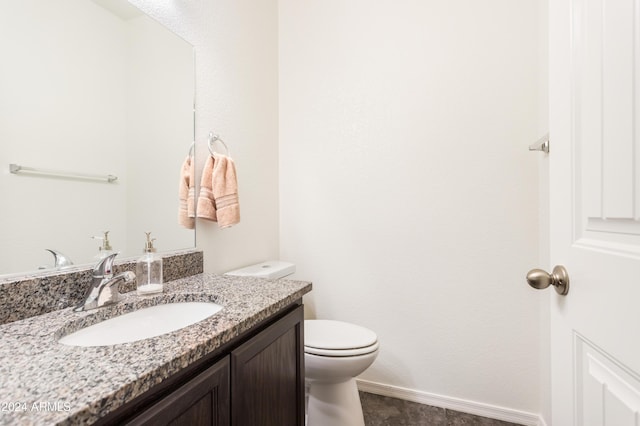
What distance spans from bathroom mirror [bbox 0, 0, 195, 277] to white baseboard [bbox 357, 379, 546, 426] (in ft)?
4.53

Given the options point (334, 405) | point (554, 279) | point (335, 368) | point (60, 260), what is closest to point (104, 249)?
point (60, 260)

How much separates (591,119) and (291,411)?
1.11 metres

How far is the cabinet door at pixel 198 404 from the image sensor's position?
0.52 metres

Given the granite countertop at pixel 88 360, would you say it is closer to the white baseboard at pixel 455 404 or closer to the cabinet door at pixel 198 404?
the cabinet door at pixel 198 404

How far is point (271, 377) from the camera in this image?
0.88 meters

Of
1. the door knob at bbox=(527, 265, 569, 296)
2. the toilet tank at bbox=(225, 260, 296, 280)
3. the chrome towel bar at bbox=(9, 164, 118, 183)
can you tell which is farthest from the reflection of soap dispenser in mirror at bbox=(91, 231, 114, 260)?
the door knob at bbox=(527, 265, 569, 296)

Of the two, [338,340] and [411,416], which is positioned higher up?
[338,340]

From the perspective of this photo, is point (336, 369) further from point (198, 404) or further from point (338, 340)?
point (198, 404)

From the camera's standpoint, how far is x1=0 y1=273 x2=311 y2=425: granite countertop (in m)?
0.40

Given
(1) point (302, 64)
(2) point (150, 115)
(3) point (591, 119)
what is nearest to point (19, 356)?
(2) point (150, 115)

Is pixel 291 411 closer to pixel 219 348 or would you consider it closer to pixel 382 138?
pixel 219 348

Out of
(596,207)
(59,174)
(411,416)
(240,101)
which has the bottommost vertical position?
(411,416)

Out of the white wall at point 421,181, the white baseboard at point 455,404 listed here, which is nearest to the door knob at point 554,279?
the white wall at point 421,181

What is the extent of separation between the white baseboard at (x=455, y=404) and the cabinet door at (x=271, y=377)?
90 cm
